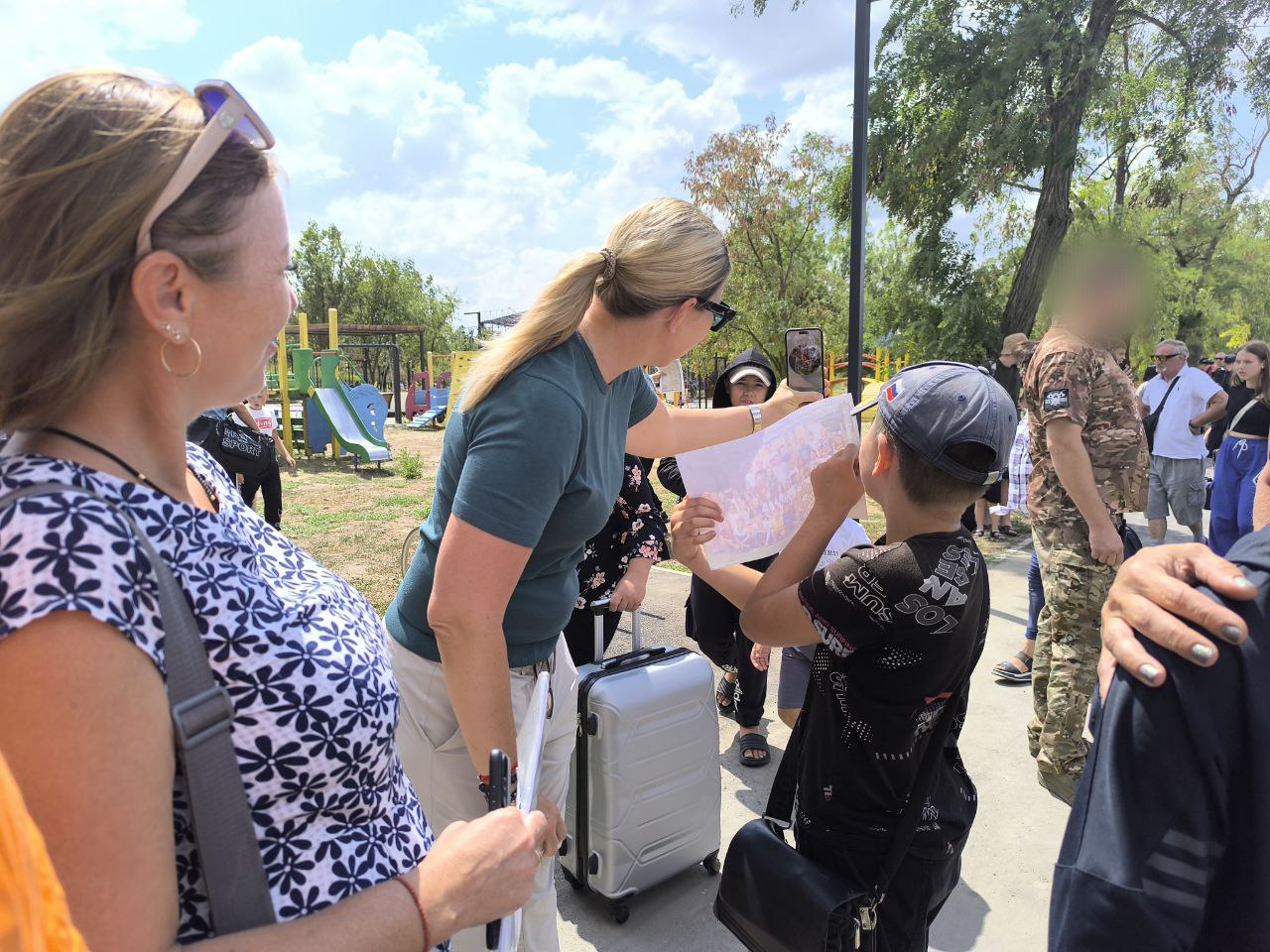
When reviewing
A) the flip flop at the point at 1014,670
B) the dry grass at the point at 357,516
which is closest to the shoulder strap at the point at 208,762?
the flip flop at the point at 1014,670

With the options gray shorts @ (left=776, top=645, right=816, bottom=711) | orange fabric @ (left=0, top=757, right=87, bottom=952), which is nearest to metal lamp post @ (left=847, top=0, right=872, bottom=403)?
gray shorts @ (left=776, top=645, right=816, bottom=711)

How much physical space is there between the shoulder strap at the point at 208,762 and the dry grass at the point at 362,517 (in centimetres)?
558

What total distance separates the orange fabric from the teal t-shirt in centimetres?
95

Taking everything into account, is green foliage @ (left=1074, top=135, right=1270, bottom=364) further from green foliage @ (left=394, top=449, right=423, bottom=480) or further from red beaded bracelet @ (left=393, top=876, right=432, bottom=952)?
red beaded bracelet @ (left=393, top=876, right=432, bottom=952)

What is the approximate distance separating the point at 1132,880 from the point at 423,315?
42418 mm

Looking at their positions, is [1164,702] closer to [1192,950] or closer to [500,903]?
[1192,950]

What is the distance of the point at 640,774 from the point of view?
8.57ft

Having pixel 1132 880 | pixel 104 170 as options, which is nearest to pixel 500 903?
pixel 1132 880

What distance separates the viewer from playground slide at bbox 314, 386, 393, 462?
14983 mm

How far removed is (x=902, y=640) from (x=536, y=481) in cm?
82

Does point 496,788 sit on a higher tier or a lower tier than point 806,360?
lower

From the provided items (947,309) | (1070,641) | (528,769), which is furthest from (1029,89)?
(528,769)

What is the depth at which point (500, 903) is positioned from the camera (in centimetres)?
104

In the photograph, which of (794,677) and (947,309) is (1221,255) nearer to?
(947,309)
